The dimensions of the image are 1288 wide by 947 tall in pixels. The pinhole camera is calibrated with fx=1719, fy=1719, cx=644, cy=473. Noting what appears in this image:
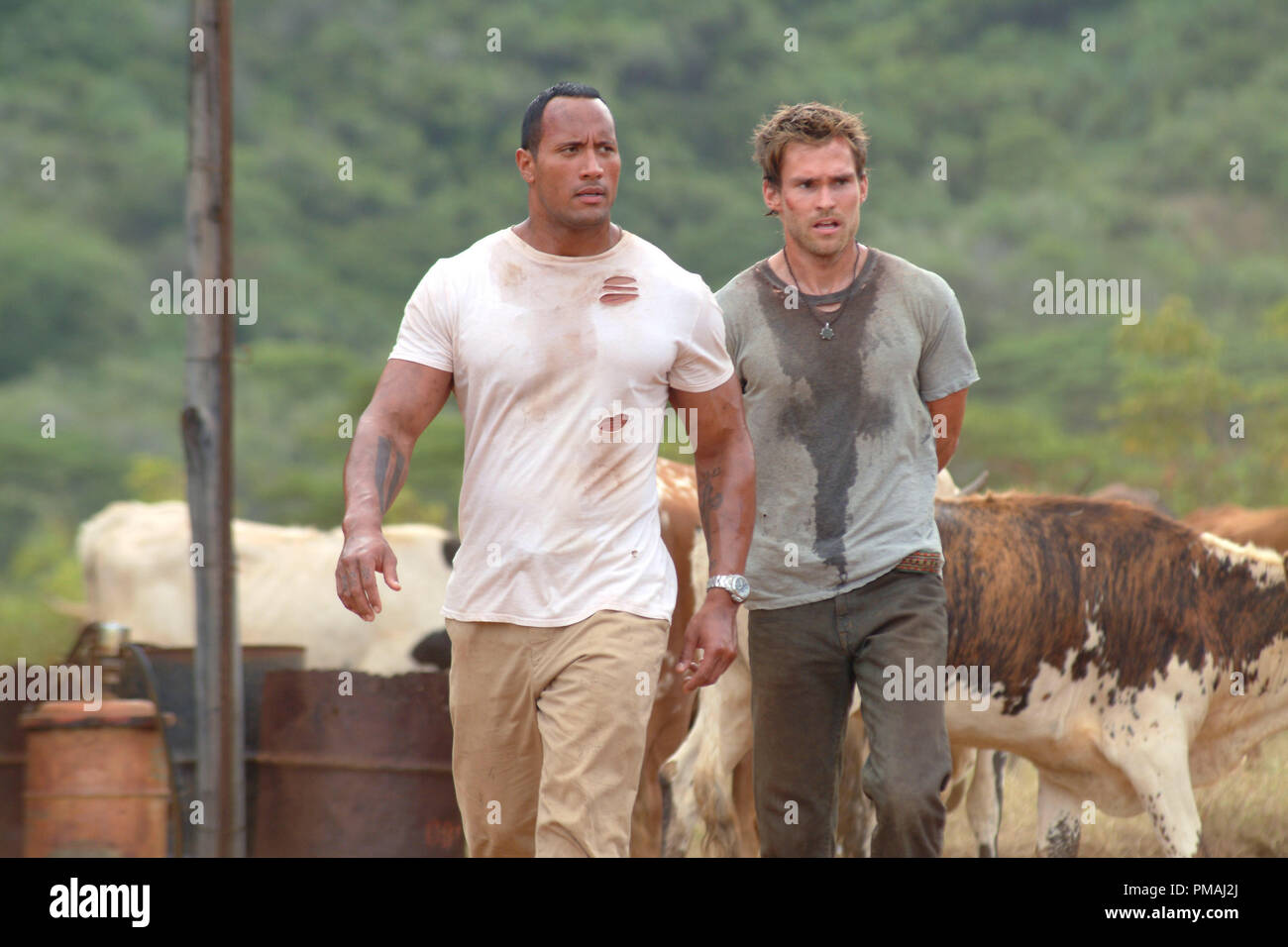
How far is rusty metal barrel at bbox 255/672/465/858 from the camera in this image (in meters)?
7.17

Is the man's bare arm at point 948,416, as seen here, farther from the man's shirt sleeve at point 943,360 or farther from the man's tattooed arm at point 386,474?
the man's tattooed arm at point 386,474

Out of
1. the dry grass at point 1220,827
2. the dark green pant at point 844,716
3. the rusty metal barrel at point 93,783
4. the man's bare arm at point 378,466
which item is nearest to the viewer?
the man's bare arm at point 378,466

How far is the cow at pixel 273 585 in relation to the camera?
10.7 meters

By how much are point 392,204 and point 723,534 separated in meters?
55.8

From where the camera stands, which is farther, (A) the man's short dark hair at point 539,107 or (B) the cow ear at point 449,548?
(B) the cow ear at point 449,548

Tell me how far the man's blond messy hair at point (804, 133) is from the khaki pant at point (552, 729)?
1.56 metres

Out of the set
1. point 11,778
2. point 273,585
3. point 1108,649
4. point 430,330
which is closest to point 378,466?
point 430,330

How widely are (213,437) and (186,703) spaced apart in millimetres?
Answer: 1438

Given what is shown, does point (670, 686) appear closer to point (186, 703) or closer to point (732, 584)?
point (186, 703)

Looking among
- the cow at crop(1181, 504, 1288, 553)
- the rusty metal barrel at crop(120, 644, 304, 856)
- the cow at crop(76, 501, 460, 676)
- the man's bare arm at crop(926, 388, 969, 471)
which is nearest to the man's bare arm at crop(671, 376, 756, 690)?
the man's bare arm at crop(926, 388, 969, 471)

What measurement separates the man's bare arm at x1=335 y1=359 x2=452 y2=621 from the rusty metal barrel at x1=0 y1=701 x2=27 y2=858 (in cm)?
344

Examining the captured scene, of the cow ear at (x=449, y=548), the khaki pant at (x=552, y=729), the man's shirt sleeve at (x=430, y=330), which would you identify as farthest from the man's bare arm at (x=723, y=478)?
the cow ear at (x=449, y=548)

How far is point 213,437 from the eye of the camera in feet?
22.5
